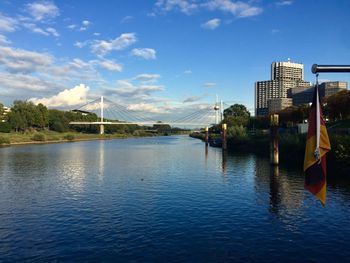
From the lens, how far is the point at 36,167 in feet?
145

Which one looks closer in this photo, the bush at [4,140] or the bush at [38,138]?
the bush at [4,140]

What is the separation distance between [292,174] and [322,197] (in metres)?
31.9

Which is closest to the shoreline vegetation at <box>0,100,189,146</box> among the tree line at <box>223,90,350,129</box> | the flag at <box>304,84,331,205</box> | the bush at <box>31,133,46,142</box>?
the bush at <box>31,133,46,142</box>

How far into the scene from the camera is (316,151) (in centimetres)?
738

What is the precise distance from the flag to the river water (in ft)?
23.5

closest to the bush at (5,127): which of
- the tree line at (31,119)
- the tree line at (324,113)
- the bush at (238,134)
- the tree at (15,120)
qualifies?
the tree line at (31,119)

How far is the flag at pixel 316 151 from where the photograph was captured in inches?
291

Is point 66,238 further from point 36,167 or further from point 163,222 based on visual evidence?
point 36,167

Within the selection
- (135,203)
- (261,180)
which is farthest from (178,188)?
(261,180)

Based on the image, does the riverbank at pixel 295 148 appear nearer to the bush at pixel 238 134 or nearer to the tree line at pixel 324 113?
the bush at pixel 238 134

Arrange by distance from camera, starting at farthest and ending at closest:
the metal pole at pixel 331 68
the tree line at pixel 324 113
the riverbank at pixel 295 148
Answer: the tree line at pixel 324 113 → the riverbank at pixel 295 148 → the metal pole at pixel 331 68

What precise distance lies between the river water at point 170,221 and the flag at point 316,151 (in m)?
7.17

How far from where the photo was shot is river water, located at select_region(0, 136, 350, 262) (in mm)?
14766

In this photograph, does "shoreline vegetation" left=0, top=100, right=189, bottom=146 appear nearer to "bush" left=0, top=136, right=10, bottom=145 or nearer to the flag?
"bush" left=0, top=136, right=10, bottom=145
